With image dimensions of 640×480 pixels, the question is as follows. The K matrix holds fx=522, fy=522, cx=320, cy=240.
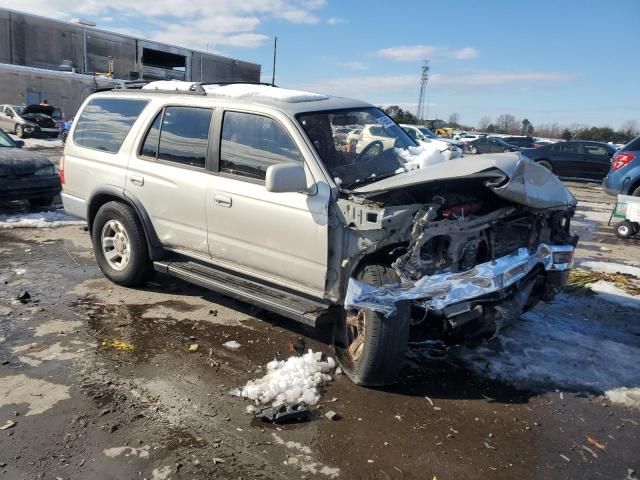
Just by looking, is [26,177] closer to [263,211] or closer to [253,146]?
[253,146]

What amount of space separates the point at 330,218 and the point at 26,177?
6836 millimetres

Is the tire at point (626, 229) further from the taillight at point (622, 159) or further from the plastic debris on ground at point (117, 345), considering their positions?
the plastic debris on ground at point (117, 345)

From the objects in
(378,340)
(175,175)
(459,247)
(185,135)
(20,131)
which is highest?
(185,135)

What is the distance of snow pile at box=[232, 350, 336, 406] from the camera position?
11.6 feet

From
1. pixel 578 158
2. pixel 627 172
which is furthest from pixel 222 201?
pixel 578 158

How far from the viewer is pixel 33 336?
14.3 feet

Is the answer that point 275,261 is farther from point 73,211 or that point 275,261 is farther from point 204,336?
point 73,211

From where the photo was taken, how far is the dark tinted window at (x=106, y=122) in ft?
17.4

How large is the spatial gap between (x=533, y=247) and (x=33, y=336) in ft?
13.3

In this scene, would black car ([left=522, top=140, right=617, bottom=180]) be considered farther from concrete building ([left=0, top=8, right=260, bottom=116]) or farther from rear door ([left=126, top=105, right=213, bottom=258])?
concrete building ([left=0, top=8, right=260, bottom=116])

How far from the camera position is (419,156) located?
4.51 metres

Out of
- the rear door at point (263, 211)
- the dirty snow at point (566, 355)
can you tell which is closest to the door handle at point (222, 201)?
the rear door at point (263, 211)

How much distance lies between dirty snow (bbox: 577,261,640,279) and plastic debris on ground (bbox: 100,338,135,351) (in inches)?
222

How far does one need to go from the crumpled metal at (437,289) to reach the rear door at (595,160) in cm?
1764
